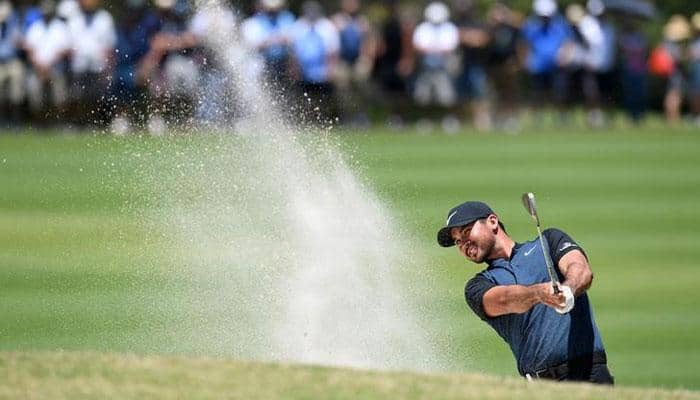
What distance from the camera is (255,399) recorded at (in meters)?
8.90

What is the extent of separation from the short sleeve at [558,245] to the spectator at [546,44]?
24833 mm

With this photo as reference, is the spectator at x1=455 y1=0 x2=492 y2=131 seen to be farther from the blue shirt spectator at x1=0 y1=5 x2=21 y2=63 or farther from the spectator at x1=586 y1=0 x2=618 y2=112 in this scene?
the blue shirt spectator at x1=0 y1=5 x2=21 y2=63

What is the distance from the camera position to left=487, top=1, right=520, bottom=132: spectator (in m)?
35.9

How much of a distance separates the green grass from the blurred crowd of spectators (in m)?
19.4

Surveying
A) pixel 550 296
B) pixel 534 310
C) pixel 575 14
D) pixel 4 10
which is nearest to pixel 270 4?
pixel 4 10

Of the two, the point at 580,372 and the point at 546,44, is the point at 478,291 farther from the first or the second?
the point at 546,44

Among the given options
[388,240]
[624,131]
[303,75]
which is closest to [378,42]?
[303,75]

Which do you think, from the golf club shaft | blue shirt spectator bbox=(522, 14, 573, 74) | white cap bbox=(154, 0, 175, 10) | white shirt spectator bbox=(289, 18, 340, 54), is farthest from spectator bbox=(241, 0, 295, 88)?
the golf club shaft

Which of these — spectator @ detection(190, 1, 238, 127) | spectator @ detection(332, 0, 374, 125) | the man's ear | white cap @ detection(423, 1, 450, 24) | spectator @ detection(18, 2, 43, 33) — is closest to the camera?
the man's ear

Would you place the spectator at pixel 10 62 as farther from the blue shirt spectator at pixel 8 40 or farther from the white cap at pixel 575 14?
the white cap at pixel 575 14

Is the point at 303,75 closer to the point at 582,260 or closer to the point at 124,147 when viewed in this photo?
the point at 124,147

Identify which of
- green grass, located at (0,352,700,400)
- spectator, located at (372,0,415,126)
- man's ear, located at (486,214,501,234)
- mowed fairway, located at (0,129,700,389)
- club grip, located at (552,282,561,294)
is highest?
spectator, located at (372,0,415,126)

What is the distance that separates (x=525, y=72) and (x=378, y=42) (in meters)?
3.50

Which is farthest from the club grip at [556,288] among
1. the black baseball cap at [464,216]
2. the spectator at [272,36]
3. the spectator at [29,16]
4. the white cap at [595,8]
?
the white cap at [595,8]
